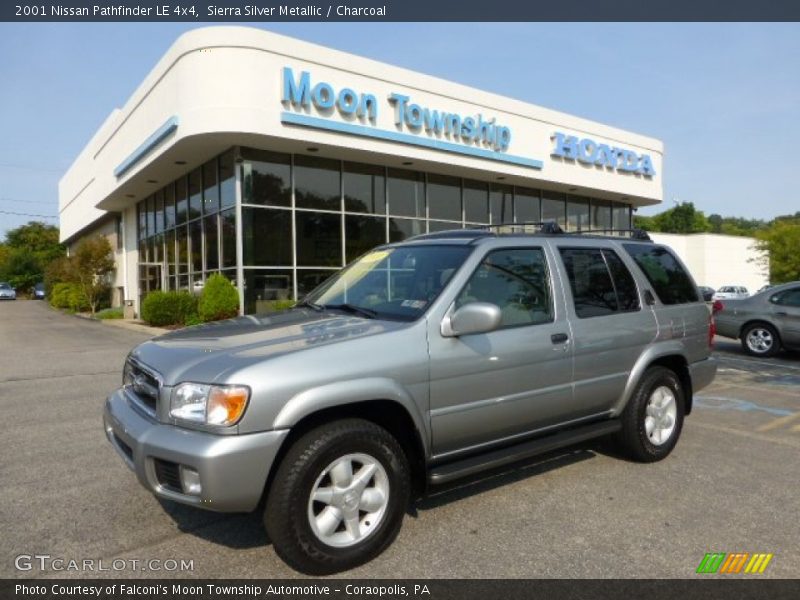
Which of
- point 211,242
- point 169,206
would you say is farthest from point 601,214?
point 169,206

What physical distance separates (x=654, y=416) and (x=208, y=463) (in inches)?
147

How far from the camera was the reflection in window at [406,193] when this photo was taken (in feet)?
62.2

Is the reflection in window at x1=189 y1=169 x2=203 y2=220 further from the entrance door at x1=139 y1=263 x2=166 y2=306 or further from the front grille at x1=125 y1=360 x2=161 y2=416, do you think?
the front grille at x1=125 y1=360 x2=161 y2=416

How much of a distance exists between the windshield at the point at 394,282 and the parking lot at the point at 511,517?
1374 mm

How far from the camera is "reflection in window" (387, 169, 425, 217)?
19.0 meters

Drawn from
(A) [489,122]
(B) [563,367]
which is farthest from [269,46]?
(B) [563,367]

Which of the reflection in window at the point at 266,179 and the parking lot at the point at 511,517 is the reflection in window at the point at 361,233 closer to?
the reflection in window at the point at 266,179

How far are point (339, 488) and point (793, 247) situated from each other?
46627 mm

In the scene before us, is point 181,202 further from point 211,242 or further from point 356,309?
point 356,309

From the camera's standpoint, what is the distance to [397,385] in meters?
3.24

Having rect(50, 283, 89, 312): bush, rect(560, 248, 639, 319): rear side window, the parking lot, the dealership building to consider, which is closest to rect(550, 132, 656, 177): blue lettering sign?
the dealership building

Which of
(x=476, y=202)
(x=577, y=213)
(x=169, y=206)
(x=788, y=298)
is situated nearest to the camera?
(x=788, y=298)

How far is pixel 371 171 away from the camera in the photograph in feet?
60.4
